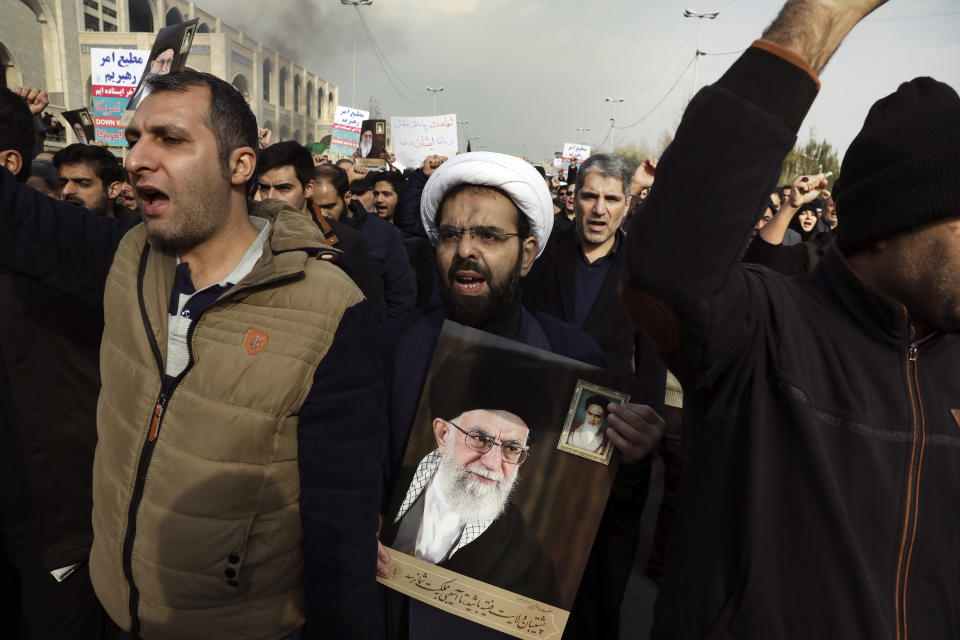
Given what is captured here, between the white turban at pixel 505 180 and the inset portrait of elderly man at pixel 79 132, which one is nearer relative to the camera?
Result: the white turban at pixel 505 180

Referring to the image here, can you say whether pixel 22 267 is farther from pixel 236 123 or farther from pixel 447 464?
pixel 447 464

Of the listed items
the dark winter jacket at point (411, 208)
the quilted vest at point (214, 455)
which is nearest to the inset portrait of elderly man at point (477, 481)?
the quilted vest at point (214, 455)

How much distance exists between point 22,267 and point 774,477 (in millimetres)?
2142

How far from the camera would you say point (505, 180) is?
198cm

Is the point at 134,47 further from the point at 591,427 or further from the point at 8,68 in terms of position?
the point at 591,427

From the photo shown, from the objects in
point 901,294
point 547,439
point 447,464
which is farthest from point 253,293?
point 901,294

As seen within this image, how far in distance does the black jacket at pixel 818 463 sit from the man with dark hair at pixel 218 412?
94 centimetres

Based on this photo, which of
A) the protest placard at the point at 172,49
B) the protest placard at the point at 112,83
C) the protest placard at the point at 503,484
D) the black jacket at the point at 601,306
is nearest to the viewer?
the protest placard at the point at 503,484

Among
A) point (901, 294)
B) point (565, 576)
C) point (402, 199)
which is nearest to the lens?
point (901, 294)

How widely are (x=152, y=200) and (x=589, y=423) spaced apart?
1.42 m

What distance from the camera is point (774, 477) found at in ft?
3.44

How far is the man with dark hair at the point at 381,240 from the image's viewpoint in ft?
16.4

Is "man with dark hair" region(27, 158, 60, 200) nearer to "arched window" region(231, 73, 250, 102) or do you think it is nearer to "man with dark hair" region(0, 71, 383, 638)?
"man with dark hair" region(0, 71, 383, 638)

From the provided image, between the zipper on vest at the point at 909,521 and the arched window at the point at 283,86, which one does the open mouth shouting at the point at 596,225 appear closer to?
the zipper on vest at the point at 909,521
